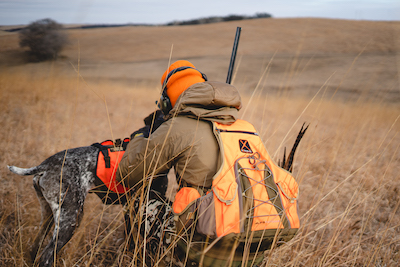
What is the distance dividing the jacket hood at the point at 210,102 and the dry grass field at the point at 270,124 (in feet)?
1.27

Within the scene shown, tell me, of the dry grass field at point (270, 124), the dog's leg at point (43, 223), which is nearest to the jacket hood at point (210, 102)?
the dry grass field at point (270, 124)

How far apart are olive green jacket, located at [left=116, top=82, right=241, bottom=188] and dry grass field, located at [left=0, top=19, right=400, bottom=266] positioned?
1.33 ft

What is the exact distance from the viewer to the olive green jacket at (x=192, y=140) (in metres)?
1.68

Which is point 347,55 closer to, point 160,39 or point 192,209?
point 160,39

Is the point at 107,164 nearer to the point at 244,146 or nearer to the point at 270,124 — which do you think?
the point at 244,146

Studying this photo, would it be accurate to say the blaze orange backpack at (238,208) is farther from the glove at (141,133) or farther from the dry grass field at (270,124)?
the glove at (141,133)

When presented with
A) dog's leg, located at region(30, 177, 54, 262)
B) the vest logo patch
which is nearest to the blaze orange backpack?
the vest logo patch

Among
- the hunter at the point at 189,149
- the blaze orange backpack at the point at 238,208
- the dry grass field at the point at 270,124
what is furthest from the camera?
the dry grass field at the point at 270,124

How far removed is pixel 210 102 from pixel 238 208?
805 mm

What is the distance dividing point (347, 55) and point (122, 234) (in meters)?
23.4

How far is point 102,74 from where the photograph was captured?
15.1 meters

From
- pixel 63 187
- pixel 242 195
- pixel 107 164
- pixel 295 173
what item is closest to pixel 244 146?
pixel 242 195

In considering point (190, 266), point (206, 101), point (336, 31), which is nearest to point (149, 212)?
point (190, 266)

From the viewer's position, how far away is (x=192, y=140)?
168cm
